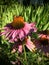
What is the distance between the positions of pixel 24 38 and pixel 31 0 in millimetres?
5427

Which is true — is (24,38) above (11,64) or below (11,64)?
above

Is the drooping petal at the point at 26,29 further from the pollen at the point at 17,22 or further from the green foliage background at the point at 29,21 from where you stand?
the green foliage background at the point at 29,21

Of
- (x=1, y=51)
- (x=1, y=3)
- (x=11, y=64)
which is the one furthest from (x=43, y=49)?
(x=1, y=3)

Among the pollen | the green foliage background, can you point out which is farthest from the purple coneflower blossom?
the green foliage background

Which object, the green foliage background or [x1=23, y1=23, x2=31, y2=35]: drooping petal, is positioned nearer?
[x1=23, y1=23, x2=31, y2=35]: drooping petal

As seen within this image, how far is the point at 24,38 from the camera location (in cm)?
308

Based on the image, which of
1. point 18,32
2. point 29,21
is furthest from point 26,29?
point 29,21

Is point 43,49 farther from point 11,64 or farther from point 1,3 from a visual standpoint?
point 1,3

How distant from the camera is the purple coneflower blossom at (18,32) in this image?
2.96 metres

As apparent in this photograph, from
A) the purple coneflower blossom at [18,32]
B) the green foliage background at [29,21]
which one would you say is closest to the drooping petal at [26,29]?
the purple coneflower blossom at [18,32]

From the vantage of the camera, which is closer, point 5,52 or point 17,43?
point 17,43

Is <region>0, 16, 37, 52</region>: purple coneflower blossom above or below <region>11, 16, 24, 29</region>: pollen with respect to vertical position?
below

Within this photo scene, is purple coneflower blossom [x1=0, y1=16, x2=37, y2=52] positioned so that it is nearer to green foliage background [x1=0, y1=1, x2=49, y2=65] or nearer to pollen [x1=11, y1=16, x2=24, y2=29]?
pollen [x1=11, y1=16, x2=24, y2=29]

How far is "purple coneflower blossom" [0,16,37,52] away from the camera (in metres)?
2.96
